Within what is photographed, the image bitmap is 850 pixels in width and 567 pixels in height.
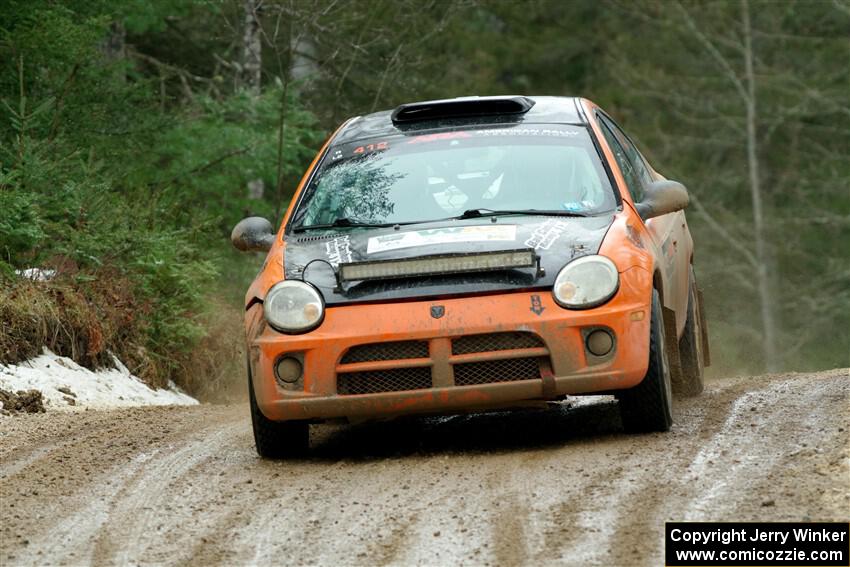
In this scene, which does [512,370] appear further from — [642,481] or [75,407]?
[75,407]

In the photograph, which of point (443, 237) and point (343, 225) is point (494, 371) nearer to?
point (443, 237)

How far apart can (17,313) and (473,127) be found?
15.2 ft

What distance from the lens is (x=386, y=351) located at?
674 cm

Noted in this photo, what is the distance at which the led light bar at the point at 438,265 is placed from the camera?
6711 millimetres

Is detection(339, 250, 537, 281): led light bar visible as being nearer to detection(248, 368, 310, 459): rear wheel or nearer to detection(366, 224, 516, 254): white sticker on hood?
detection(366, 224, 516, 254): white sticker on hood

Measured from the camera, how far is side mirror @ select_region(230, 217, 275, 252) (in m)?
7.82

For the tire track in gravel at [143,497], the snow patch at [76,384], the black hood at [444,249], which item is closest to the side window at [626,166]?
the black hood at [444,249]

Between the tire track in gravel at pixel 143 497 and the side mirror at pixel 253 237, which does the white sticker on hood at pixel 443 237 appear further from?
the tire track in gravel at pixel 143 497

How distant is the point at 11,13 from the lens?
1384cm

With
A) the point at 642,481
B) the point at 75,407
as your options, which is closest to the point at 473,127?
the point at 642,481

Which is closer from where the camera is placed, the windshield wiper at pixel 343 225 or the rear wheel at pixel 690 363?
the windshield wiper at pixel 343 225

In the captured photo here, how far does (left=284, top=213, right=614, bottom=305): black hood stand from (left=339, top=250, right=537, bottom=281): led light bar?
0.14 feet

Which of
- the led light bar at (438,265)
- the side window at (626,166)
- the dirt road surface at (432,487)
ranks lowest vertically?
the dirt road surface at (432,487)

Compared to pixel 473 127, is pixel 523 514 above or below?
below
